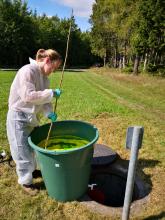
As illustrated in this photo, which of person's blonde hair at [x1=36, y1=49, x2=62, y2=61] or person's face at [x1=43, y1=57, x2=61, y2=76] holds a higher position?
person's blonde hair at [x1=36, y1=49, x2=62, y2=61]

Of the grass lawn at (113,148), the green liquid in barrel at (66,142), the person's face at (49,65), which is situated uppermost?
the person's face at (49,65)

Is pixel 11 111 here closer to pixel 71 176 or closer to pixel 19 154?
pixel 19 154

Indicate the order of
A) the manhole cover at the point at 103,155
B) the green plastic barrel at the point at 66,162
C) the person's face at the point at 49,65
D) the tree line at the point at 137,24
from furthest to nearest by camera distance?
the tree line at the point at 137,24
the manhole cover at the point at 103,155
the person's face at the point at 49,65
the green plastic barrel at the point at 66,162

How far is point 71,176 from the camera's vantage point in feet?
11.6

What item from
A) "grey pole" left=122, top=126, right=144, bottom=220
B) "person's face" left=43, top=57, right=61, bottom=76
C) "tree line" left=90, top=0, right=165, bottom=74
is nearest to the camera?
"grey pole" left=122, top=126, right=144, bottom=220

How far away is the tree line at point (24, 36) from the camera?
151 ft

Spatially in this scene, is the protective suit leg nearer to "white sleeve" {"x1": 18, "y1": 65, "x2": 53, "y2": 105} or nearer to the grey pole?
"white sleeve" {"x1": 18, "y1": 65, "x2": 53, "y2": 105}

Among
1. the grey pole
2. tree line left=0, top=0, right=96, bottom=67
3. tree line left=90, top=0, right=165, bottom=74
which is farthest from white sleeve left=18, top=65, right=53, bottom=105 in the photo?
tree line left=0, top=0, right=96, bottom=67

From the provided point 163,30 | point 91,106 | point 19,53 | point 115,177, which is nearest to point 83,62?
point 19,53

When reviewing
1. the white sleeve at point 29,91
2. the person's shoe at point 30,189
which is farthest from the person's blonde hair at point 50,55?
the person's shoe at point 30,189

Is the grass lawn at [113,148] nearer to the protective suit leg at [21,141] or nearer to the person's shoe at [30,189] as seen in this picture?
the person's shoe at [30,189]

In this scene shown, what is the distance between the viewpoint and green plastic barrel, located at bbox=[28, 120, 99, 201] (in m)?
3.31

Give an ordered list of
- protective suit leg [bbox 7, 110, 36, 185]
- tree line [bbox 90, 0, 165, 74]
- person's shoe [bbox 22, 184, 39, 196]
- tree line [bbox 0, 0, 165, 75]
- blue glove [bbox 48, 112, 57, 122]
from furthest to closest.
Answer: tree line [bbox 0, 0, 165, 75], tree line [bbox 90, 0, 165, 74], person's shoe [bbox 22, 184, 39, 196], blue glove [bbox 48, 112, 57, 122], protective suit leg [bbox 7, 110, 36, 185]

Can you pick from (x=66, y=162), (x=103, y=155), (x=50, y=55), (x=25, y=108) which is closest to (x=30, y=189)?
(x=66, y=162)
